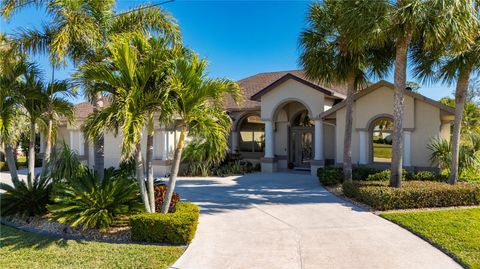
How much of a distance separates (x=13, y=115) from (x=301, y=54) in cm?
1070

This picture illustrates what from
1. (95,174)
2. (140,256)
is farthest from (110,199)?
(140,256)


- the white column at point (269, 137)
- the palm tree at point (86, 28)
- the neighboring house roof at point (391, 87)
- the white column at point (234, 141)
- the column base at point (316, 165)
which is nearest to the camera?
the palm tree at point (86, 28)

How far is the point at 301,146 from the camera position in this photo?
73.8ft

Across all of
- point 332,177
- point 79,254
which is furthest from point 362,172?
point 79,254

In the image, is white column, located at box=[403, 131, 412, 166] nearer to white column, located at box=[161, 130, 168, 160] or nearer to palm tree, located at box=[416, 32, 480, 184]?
palm tree, located at box=[416, 32, 480, 184]

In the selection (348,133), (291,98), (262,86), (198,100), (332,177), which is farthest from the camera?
(262,86)

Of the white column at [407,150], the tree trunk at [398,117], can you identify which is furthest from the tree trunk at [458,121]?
the tree trunk at [398,117]

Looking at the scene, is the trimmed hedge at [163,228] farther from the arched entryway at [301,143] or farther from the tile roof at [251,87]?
the tile roof at [251,87]

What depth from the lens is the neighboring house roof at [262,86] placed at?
19.9 meters

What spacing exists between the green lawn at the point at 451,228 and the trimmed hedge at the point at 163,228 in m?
5.39

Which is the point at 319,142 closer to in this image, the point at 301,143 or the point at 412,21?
the point at 301,143

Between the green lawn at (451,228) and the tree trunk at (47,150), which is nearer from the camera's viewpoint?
the green lawn at (451,228)

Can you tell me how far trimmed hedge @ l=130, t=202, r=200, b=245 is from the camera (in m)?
7.75

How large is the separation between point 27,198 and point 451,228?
449 inches
